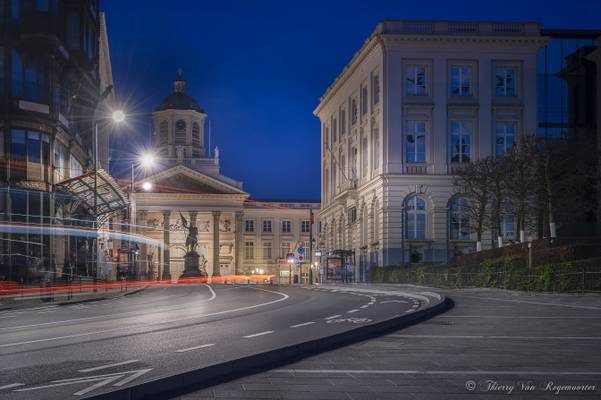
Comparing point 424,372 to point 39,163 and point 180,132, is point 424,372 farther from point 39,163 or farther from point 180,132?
point 180,132

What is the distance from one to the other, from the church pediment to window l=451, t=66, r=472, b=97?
6900 centimetres

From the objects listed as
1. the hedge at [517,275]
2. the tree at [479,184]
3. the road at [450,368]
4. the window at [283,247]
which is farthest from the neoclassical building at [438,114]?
the window at [283,247]

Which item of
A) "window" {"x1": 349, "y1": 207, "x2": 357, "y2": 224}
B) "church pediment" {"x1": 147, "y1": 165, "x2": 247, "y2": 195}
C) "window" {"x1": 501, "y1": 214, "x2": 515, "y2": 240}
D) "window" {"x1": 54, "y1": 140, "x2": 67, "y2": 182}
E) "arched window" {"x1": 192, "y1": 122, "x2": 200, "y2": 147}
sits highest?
"arched window" {"x1": 192, "y1": 122, "x2": 200, "y2": 147}

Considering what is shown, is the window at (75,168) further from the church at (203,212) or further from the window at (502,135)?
the church at (203,212)

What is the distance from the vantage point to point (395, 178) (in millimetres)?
67625


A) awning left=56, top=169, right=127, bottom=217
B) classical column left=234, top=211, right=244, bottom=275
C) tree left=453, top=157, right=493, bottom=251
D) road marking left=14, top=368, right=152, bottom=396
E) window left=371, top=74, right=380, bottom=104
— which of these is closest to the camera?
road marking left=14, top=368, right=152, bottom=396

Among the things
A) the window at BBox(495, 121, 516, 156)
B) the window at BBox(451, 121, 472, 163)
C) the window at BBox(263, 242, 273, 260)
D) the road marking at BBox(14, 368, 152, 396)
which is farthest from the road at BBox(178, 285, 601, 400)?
the window at BBox(263, 242, 273, 260)

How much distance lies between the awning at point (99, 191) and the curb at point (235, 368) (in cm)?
2926

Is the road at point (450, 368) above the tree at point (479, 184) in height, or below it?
below

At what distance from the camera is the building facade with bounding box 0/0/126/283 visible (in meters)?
44.7

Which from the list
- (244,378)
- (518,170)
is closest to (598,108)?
(518,170)

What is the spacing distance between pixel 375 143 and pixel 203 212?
69.8 meters

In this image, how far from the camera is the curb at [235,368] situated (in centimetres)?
850

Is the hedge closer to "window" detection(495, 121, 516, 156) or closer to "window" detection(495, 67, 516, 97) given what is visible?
"window" detection(495, 121, 516, 156)
